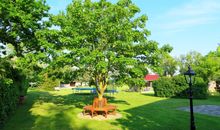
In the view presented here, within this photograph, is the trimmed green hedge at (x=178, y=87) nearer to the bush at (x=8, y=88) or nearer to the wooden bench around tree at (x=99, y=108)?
the wooden bench around tree at (x=99, y=108)

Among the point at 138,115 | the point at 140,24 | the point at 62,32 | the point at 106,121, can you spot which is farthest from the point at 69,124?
the point at 140,24

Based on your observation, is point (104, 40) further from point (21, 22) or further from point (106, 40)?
point (21, 22)

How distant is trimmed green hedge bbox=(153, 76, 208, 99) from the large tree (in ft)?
55.9

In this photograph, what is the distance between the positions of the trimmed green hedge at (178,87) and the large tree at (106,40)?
17.0 metres

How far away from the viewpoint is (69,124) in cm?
1467

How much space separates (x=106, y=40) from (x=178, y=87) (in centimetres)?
1942

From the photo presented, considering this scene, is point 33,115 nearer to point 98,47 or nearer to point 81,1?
point 98,47

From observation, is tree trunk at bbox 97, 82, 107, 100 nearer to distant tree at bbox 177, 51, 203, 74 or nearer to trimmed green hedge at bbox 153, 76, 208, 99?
trimmed green hedge at bbox 153, 76, 208, 99

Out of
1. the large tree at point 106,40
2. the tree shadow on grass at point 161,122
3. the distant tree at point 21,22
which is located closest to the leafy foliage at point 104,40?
the large tree at point 106,40

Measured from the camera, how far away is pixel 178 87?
3475 cm

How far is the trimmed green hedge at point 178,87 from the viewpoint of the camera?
33.7 metres

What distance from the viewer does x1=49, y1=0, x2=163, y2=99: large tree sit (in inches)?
667

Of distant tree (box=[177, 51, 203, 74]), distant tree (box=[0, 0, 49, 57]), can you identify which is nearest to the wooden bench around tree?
distant tree (box=[0, 0, 49, 57])

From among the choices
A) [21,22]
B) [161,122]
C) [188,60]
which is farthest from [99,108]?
[188,60]
